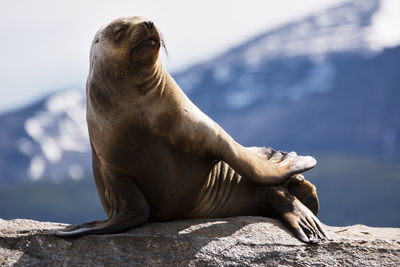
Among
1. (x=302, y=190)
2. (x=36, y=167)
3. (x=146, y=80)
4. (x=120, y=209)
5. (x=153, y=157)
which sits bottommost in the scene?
(x=120, y=209)

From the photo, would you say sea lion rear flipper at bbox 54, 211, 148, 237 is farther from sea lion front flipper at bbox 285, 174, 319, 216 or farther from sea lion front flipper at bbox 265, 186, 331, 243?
sea lion front flipper at bbox 285, 174, 319, 216

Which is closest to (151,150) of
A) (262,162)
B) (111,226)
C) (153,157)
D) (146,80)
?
(153,157)

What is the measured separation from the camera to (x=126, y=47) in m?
4.39

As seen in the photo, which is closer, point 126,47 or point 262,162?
point 126,47

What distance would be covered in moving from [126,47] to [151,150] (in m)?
0.76

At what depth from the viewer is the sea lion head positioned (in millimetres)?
4320

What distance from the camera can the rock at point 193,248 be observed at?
14.0 feet

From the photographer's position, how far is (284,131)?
69688mm

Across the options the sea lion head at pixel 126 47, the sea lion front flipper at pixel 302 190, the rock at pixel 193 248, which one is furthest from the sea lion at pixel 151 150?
the sea lion front flipper at pixel 302 190

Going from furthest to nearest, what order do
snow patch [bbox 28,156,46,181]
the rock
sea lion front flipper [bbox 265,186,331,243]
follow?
snow patch [bbox 28,156,46,181], sea lion front flipper [bbox 265,186,331,243], the rock

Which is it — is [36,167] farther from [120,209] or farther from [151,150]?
[151,150]

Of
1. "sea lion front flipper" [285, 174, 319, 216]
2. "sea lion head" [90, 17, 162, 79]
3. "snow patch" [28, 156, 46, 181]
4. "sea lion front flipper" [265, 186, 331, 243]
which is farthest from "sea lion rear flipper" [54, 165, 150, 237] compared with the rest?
"snow patch" [28, 156, 46, 181]

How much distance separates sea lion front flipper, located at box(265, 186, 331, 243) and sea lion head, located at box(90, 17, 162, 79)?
1541mm

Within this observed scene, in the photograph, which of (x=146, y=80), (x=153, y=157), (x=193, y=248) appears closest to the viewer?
(x=193, y=248)
